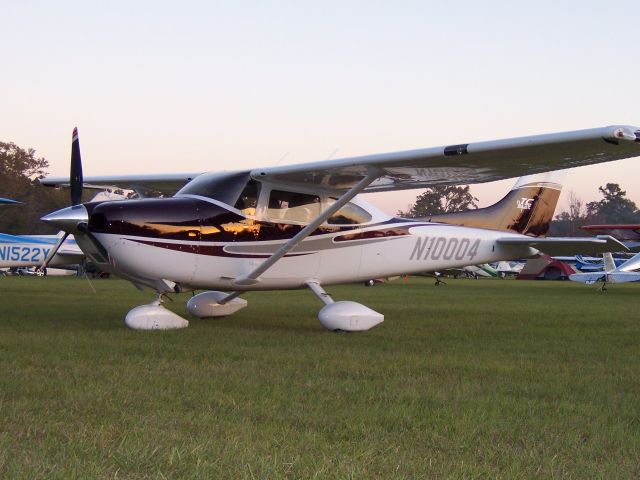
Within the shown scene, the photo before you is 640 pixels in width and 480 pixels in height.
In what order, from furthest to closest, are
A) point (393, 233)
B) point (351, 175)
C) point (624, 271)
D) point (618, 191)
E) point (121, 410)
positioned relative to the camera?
point (618, 191) < point (624, 271) < point (393, 233) < point (351, 175) < point (121, 410)

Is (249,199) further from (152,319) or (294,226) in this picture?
(152,319)

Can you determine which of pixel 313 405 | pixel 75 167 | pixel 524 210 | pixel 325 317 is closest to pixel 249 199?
pixel 325 317

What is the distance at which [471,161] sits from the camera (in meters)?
8.55

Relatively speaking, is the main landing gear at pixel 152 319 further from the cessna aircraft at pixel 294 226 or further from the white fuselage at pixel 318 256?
Result: the white fuselage at pixel 318 256

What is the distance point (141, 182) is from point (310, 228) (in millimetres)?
4416

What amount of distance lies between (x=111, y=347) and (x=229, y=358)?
4.05 feet

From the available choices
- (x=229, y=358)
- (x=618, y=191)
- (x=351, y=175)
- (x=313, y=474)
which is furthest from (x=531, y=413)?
(x=618, y=191)

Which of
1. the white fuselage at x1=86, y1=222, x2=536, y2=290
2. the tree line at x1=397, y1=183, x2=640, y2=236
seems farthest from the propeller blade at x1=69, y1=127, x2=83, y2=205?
the tree line at x1=397, y1=183, x2=640, y2=236

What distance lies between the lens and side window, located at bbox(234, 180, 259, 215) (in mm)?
9156

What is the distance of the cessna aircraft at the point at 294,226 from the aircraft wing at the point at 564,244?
121 centimetres

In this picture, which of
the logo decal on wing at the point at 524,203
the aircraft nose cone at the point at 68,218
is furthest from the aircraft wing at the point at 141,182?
the logo decal on wing at the point at 524,203

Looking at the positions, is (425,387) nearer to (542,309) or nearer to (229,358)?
(229,358)

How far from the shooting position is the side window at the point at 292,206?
946 centimetres

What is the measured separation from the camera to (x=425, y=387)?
504 cm
